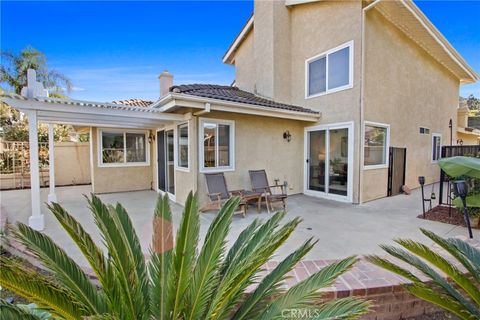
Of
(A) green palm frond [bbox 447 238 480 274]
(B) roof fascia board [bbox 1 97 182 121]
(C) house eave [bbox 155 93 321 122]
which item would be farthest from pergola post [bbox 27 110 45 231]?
(A) green palm frond [bbox 447 238 480 274]

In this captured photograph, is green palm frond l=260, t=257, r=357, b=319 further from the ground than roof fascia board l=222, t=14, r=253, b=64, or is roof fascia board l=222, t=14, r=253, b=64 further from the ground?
roof fascia board l=222, t=14, r=253, b=64

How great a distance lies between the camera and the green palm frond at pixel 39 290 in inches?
66.7

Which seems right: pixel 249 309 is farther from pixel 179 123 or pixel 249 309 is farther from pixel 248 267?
pixel 179 123

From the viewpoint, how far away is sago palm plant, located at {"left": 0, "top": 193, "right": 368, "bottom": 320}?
187 centimetres

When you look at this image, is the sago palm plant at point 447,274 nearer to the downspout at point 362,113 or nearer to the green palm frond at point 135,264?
the green palm frond at point 135,264

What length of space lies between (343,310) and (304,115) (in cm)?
809

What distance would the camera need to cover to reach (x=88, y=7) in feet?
26.6

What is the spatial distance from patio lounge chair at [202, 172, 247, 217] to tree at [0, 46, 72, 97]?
17.7 meters

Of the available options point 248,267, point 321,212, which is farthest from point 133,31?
point 248,267

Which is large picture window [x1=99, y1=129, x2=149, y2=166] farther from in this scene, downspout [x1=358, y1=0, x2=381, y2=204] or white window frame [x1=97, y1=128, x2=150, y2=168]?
downspout [x1=358, y1=0, x2=381, y2=204]

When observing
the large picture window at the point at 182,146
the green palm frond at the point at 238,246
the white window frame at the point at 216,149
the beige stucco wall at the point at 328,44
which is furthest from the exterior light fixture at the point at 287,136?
the green palm frond at the point at 238,246

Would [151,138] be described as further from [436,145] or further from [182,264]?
[436,145]

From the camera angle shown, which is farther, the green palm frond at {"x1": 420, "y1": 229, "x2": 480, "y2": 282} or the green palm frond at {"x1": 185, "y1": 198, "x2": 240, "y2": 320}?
the green palm frond at {"x1": 420, "y1": 229, "x2": 480, "y2": 282}

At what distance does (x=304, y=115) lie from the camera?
9.20 metres
